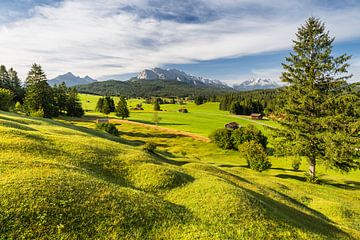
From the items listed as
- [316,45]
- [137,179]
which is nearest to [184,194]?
[137,179]

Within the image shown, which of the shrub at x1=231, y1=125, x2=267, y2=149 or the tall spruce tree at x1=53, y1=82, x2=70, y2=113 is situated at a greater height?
the tall spruce tree at x1=53, y1=82, x2=70, y2=113

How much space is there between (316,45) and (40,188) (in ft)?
126

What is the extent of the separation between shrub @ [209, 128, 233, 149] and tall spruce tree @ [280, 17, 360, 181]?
102 feet

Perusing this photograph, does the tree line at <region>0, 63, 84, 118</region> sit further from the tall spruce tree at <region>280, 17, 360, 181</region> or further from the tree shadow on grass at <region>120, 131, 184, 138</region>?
the tall spruce tree at <region>280, 17, 360, 181</region>

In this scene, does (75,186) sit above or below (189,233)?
above

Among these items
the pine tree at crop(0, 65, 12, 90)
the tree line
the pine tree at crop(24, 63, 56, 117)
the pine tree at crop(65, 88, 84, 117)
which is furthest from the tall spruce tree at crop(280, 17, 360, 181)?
the pine tree at crop(0, 65, 12, 90)

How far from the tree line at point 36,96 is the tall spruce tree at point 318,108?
200 feet

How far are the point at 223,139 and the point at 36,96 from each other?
61.2m

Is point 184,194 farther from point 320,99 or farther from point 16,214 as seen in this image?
point 320,99

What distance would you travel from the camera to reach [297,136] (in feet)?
108

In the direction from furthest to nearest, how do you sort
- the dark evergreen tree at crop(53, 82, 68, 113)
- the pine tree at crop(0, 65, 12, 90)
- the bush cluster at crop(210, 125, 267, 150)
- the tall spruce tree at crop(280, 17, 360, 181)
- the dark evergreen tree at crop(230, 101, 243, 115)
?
1. the dark evergreen tree at crop(230, 101, 243, 115)
2. the pine tree at crop(0, 65, 12, 90)
3. the dark evergreen tree at crop(53, 82, 68, 113)
4. the bush cluster at crop(210, 125, 267, 150)
5. the tall spruce tree at crop(280, 17, 360, 181)

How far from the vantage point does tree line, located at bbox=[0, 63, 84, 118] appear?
60594mm

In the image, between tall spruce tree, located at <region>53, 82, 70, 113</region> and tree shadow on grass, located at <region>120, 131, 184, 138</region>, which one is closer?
tree shadow on grass, located at <region>120, 131, 184, 138</region>

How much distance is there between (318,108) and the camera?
32.2 meters
